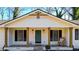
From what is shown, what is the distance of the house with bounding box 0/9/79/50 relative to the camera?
880 cm

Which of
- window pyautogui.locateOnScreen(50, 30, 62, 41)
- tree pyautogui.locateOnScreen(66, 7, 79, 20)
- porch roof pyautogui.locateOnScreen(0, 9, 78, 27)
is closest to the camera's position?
tree pyautogui.locateOnScreen(66, 7, 79, 20)

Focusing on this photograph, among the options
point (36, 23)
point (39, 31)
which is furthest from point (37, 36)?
point (36, 23)

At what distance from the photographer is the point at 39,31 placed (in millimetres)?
9492

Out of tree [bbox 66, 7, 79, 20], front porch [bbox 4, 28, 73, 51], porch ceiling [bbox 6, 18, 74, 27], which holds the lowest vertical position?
front porch [bbox 4, 28, 73, 51]

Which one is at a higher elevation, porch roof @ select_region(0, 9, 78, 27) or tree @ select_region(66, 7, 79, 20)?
tree @ select_region(66, 7, 79, 20)

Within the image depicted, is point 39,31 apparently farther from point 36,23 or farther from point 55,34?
point 55,34

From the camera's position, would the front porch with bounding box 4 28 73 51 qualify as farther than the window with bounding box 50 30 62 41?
No

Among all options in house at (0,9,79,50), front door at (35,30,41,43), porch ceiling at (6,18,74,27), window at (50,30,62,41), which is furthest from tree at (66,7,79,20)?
front door at (35,30,41,43)

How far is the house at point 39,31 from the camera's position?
8797 mm

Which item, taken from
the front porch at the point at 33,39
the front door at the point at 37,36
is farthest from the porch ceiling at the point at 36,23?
the front door at the point at 37,36

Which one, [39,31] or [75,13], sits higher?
[75,13]

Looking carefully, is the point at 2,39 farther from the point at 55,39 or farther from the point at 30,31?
the point at 55,39

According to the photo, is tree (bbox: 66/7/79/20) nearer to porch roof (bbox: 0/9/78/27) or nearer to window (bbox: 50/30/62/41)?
porch roof (bbox: 0/9/78/27)

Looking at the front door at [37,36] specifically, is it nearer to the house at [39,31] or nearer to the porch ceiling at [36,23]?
the house at [39,31]
